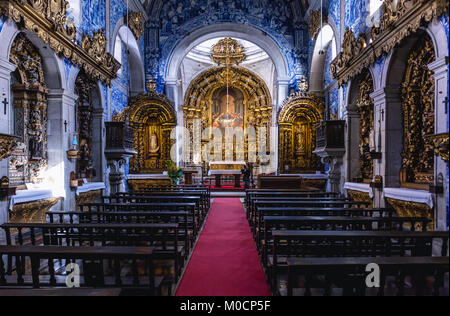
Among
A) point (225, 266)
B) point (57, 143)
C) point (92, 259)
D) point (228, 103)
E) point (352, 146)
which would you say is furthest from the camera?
point (228, 103)

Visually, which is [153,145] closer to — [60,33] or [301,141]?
[301,141]

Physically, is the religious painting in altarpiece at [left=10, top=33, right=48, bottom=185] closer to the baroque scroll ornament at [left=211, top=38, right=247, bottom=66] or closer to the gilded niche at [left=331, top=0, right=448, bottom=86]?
the gilded niche at [left=331, top=0, right=448, bottom=86]

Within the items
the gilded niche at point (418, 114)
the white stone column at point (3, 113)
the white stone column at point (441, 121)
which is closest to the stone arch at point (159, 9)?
the gilded niche at point (418, 114)

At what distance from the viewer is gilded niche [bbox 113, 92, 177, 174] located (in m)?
14.3

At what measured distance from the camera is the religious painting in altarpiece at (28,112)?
21.8 ft

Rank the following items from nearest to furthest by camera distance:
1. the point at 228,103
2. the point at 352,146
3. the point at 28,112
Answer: the point at 28,112
the point at 352,146
the point at 228,103

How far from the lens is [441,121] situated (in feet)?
16.7

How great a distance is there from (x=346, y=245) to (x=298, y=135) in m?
11.2

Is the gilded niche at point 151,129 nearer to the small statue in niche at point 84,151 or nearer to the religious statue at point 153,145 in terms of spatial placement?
the religious statue at point 153,145

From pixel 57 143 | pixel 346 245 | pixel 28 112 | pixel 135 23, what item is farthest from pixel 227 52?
pixel 346 245

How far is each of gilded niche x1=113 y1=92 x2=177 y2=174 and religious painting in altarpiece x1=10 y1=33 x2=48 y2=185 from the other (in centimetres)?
641

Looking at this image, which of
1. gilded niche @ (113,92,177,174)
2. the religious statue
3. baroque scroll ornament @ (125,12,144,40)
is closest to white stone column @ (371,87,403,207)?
gilded niche @ (113,92,177,174)
